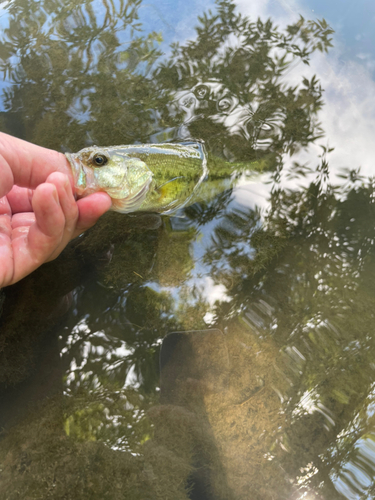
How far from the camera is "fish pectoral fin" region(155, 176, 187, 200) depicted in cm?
279

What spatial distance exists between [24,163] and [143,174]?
85cm

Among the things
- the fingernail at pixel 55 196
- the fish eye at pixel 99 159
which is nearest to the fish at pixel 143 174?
the fish eye at pixel 99 159

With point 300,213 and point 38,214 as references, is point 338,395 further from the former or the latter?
point 38,214

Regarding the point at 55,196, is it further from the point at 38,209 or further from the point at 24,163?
the point at 24,163

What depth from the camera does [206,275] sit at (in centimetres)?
263

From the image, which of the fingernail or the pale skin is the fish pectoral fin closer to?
the pale skin

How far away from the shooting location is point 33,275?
2510 millimetres

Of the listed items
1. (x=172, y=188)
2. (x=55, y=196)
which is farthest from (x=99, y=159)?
(x=172, y=188)

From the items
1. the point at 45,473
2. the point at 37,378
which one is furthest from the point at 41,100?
the point at 45,473

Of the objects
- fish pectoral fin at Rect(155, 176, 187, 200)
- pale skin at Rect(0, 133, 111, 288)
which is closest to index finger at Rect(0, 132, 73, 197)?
pale skin at Rect(0, 133, 111, 288)

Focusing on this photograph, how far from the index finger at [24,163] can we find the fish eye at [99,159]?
18 cm

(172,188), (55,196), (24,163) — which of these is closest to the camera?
(55,196)

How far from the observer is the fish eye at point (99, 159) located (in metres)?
2.23

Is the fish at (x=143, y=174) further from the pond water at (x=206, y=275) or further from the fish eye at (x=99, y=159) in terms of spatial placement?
the pond water at (x=206, y=275)
